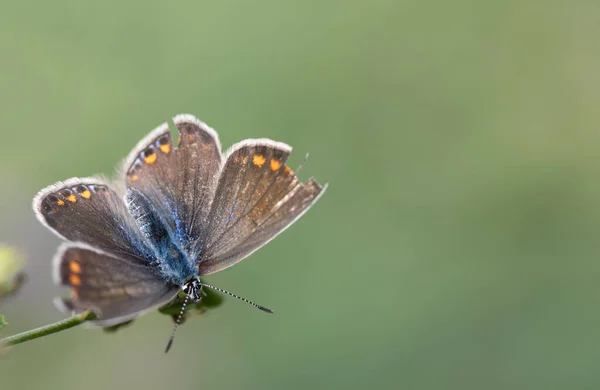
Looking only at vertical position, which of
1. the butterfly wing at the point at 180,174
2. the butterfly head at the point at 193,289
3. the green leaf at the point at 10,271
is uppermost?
the butterfly wing at the point at 180,174

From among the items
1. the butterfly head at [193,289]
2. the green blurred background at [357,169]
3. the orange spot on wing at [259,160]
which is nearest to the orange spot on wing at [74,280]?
the butterfly head at [193,289]

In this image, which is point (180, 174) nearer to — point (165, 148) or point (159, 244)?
point (165, 148)

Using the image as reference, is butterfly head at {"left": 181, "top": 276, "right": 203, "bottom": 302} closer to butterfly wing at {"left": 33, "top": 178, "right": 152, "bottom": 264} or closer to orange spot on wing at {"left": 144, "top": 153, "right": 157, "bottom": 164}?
butterfly wing at {"left": 33, "top": 178, "right": 152, "bottom": 264}

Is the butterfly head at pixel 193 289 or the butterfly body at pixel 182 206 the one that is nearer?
the butterfly head at pixel 193 289

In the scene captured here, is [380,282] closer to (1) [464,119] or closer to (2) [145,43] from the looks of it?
(1) [464,119]

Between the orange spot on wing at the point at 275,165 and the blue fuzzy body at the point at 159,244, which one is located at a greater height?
the orange spot on wing at the point at 275,165

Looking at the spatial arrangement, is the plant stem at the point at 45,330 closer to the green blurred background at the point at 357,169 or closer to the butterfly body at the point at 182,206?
the butterfly body at the point at 182,206

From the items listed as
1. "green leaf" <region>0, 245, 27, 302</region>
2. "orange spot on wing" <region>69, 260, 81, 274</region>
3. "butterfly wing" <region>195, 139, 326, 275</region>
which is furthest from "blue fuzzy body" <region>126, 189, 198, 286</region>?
"green leaf" <region>0, 245, 27, 302</region>
